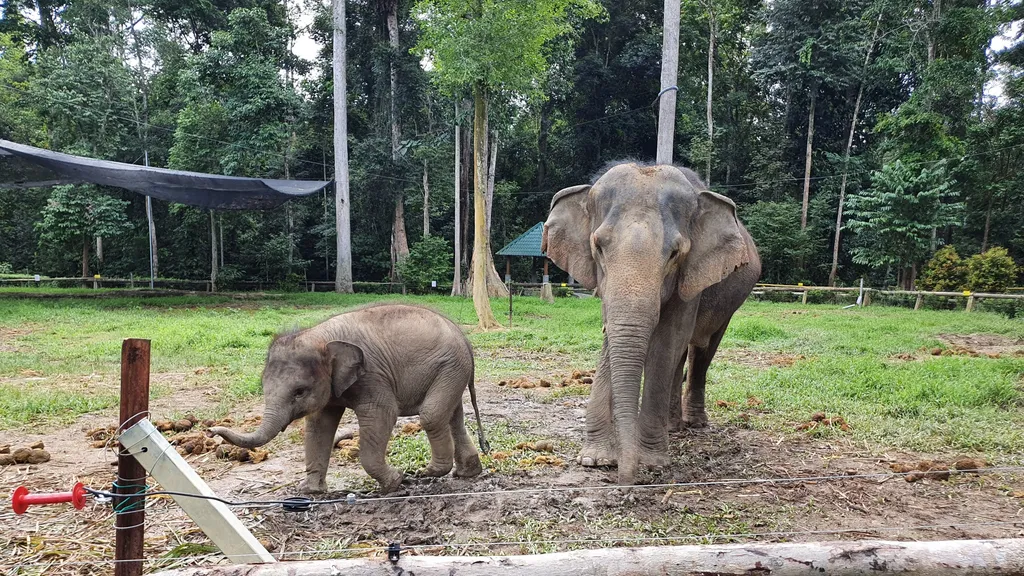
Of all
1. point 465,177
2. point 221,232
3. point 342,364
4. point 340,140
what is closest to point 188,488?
point 342,364

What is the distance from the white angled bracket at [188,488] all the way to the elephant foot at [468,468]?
205 cm

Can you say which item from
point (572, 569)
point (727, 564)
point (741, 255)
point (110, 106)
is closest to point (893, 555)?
point (727, 564)

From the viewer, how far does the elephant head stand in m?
3.84

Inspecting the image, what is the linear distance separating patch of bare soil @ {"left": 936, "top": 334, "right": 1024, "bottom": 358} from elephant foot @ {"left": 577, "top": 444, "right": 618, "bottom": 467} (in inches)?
360

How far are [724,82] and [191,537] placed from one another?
3666cm

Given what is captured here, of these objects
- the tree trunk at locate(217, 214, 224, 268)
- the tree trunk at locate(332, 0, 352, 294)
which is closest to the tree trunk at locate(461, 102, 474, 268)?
the tree trunk at locate(332, 0, 352, 294)

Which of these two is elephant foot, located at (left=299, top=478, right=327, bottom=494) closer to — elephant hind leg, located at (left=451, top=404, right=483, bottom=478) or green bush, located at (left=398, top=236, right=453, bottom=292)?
elephant hind leg, located at (left=451, top=404, right=483, bottom=478)

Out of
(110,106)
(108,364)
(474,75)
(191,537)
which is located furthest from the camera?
(110,106)

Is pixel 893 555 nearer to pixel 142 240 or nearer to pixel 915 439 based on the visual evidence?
pixel 915 439

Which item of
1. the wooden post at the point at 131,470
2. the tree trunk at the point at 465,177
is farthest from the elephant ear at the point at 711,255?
the tree trunk at the point at 465,177

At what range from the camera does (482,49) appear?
14289 millimetres

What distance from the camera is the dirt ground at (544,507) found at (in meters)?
3.60

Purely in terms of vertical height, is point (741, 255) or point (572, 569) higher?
point (741, 255)

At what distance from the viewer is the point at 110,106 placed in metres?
24.9
